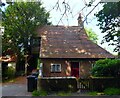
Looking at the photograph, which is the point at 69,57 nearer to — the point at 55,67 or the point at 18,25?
the point at 55,67

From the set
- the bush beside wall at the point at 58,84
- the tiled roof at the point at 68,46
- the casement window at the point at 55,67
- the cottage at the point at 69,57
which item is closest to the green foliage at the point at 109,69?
the bush beside wall at the point at 58,84

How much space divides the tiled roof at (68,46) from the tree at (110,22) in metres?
6.39

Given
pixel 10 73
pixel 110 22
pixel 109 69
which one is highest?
pixel 110 22

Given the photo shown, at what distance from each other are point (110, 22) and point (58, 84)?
460 centimetres

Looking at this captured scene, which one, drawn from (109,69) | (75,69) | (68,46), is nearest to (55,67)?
(75,69)

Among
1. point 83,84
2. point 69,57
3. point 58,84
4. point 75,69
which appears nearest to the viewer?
point 58,84

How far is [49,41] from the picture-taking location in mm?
A: 24016

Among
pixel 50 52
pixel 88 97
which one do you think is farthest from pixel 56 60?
pixel 88 97

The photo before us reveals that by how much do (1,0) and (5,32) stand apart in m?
22.8

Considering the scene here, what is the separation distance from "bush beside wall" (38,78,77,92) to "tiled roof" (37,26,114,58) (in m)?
Answer: 7.97

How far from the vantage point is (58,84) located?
44.0 ft

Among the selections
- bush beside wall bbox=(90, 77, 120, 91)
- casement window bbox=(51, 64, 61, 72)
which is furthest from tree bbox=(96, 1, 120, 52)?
casement window bbox=(51, 64, 61, 72)

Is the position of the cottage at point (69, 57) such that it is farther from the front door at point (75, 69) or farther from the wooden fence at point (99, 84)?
the wooden fence at point (99, 84)

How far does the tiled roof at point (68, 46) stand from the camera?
72.2 feet
